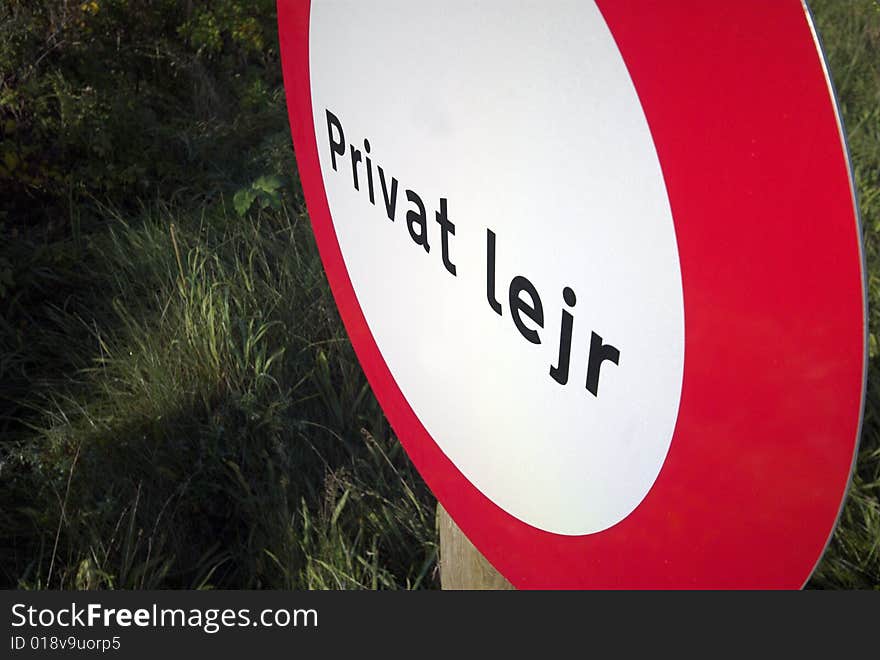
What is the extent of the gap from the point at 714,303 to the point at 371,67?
52 centimetres

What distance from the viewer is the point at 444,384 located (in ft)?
3.35

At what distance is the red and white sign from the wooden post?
0.34ft

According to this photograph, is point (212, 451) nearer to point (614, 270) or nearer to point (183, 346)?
point (183, 346)

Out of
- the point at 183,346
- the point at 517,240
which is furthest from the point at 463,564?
the point at 183,346

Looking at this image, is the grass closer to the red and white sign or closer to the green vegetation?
the green vegetation

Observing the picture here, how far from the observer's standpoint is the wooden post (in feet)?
3.84

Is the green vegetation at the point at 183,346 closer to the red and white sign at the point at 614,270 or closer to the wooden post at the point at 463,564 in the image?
the wooden post at the point at 463,564

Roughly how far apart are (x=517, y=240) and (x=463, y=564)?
0.56 meters

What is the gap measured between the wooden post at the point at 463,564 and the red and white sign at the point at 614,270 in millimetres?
104

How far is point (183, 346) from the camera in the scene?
245 centimetres

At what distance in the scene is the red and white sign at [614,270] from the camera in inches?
23.7

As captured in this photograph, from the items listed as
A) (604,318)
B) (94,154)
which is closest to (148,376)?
(94,154)

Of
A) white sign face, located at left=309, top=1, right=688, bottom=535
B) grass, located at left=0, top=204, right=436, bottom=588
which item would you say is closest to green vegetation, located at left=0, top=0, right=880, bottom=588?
grass, located at left=0, top=204, right=436, bottom=588

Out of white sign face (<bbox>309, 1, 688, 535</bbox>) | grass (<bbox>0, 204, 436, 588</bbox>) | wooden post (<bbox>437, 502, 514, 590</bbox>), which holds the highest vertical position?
white sign face (<bbox>309, 1, 688, 535</bbox>)
